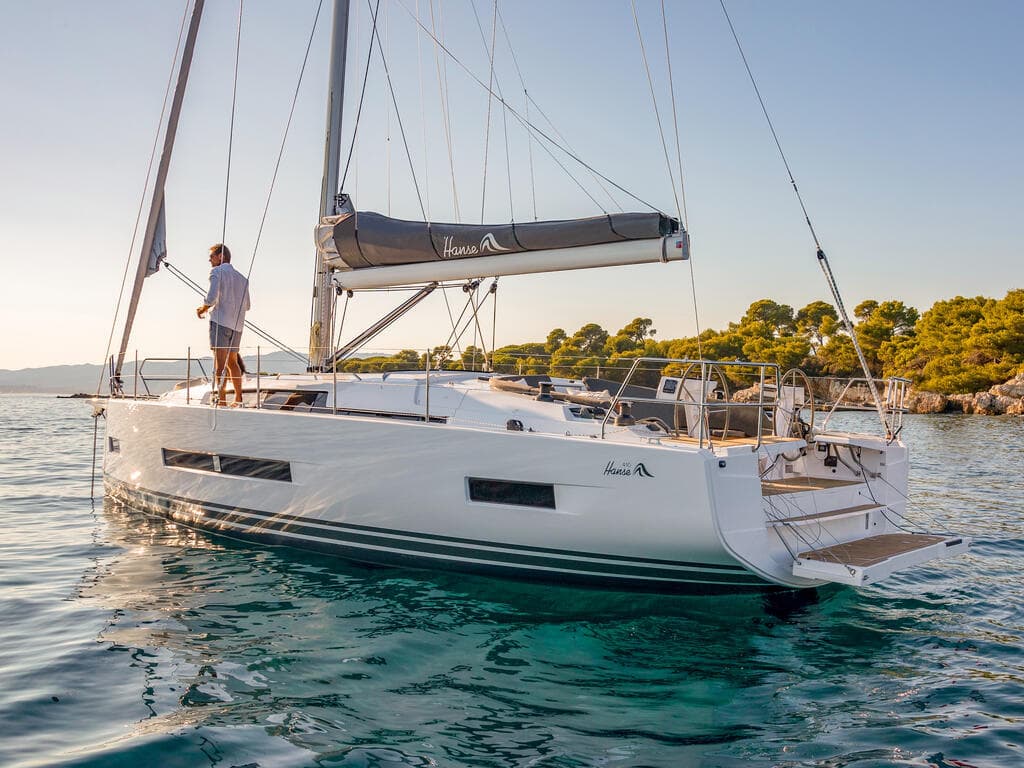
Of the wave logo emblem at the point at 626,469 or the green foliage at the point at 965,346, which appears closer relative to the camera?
the wave logo emblem at the point at 626,469

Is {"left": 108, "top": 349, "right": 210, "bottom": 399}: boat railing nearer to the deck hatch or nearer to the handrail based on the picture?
the deck hatch

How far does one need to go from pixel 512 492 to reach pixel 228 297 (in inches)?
166

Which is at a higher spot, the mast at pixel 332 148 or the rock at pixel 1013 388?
the mast at pixel 332 148

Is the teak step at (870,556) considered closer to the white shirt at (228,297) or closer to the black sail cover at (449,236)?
the black sail cover at (449,236)

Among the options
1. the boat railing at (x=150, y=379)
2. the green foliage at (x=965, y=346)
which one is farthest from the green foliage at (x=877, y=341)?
the boat railing at (x=150, y=379)

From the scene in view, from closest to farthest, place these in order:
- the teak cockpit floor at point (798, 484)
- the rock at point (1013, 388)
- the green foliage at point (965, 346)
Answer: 1. the teak cockpit floor at point (798, 484)
2. the rock at point (1013, 388)
3. the green foliage at point (965, 346)

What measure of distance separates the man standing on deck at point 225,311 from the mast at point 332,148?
86cm

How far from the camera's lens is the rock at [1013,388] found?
1556 inches

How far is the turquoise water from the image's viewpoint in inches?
144

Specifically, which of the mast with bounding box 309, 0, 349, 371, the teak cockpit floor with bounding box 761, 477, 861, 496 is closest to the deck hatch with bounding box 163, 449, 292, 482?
the mast with bounding box 309, 0, 349, 371

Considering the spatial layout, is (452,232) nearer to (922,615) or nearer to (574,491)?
(574,491)

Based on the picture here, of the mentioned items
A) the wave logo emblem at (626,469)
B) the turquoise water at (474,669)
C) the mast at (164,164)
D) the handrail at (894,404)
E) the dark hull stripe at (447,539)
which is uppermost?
the mast at (164,164)

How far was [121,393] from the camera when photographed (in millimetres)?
9914

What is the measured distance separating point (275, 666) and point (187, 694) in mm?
537
